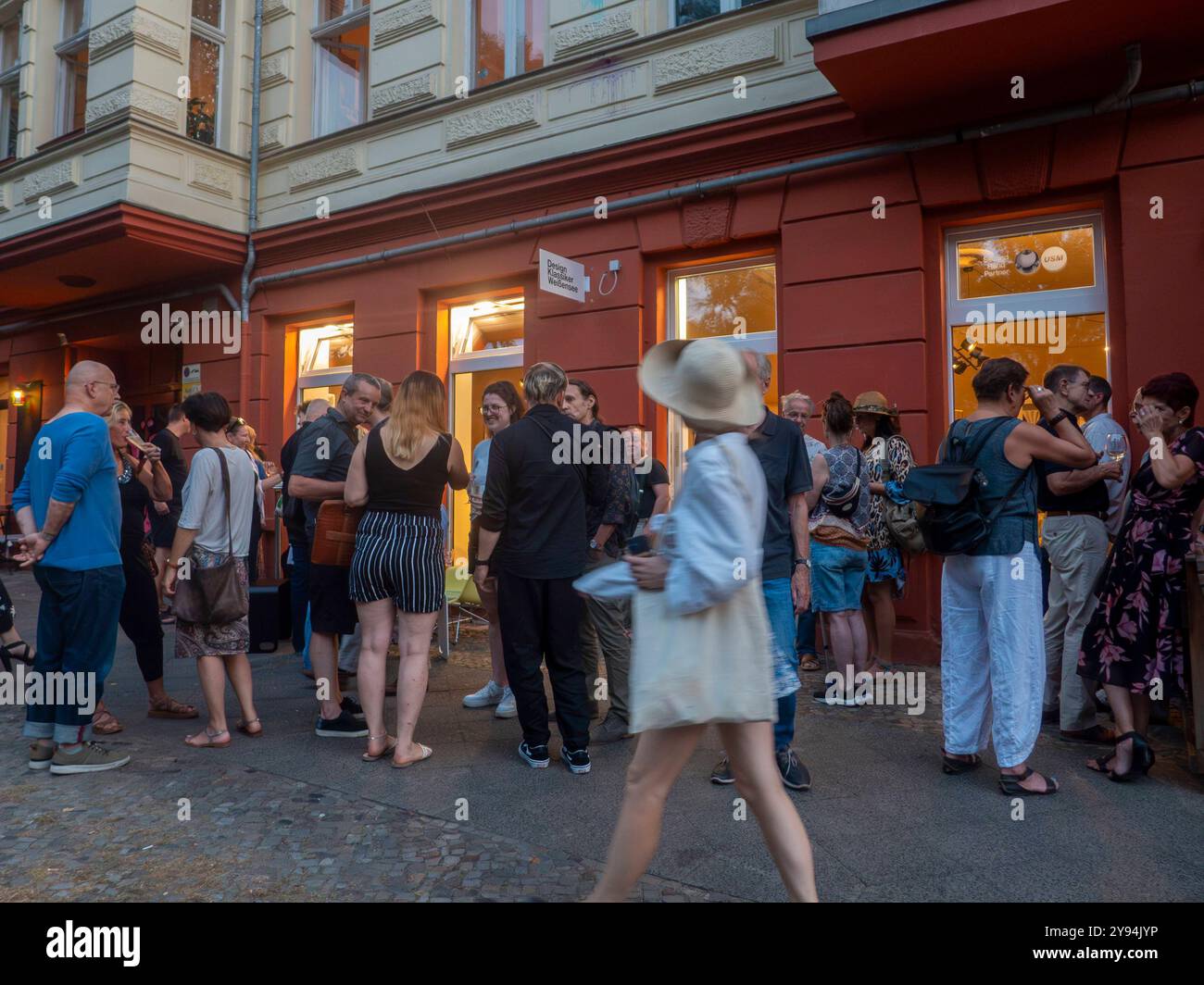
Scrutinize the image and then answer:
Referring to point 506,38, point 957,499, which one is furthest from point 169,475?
point 957,499

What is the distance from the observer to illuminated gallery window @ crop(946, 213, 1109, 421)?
22.7 ft

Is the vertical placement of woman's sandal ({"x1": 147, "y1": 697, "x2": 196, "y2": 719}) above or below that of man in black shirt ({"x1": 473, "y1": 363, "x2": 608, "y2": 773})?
below

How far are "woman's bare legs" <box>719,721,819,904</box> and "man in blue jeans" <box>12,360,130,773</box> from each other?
3437 mm

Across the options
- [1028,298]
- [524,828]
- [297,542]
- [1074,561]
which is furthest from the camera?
[1028,298]

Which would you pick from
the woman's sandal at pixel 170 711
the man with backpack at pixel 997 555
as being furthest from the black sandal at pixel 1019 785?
the woman's sandal at pixel 170 711

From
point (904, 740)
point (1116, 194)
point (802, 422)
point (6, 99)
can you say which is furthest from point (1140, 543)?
point (6, 99)

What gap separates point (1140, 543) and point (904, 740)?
1.60 metres

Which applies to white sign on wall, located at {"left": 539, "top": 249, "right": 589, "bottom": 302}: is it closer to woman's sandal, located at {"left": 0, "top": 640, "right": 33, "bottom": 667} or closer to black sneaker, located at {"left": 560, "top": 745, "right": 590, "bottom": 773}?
black sneaker, located at {"left": 560, "top": 745, "right": 590, "bottom": 773}

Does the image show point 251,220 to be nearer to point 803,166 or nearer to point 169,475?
point 169,475

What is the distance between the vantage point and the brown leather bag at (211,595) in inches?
183

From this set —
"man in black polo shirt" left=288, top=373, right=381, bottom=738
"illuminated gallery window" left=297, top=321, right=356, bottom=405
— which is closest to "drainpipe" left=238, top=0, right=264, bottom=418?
"illuminated gallery window" left=297, top=321, right=356, bottom=405

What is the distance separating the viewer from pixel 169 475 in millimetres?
7547

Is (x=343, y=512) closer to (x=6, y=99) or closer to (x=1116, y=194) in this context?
(x=1116, y=194)

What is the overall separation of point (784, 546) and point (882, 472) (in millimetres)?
2503
